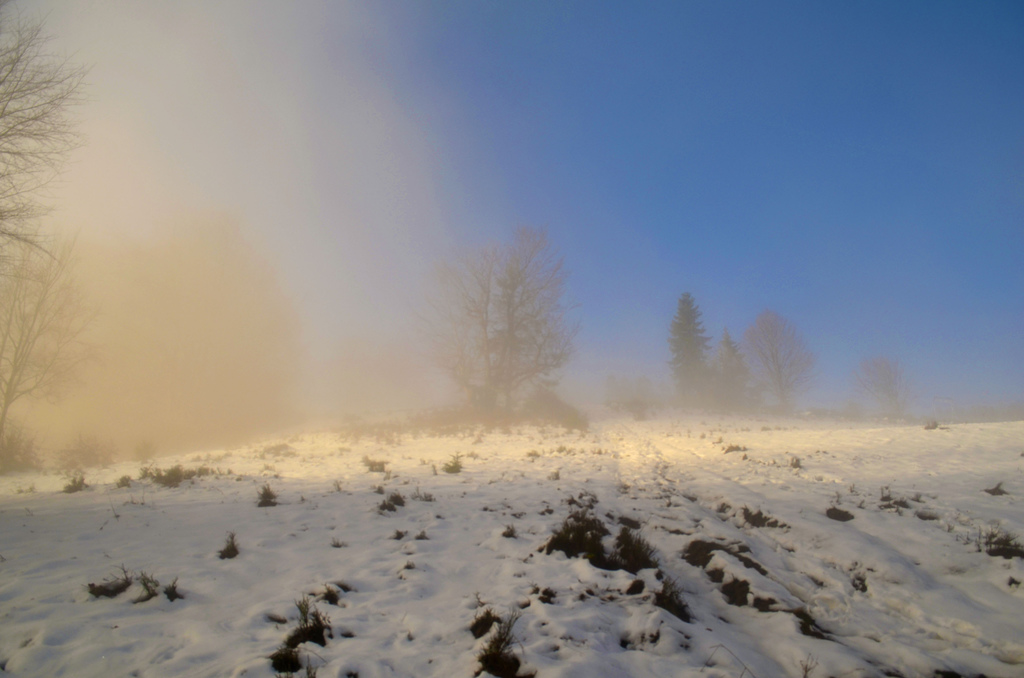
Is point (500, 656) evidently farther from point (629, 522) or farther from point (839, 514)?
point (839, 514)

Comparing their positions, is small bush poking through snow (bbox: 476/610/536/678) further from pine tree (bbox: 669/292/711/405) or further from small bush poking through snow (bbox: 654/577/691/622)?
pine tree (bbox: 669/292/711/405)

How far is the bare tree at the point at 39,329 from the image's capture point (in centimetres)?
1557

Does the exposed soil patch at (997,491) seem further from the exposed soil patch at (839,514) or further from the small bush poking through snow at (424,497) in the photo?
the small bush poking through snow at (424,497)

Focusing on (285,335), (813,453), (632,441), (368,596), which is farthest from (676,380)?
(368,596)

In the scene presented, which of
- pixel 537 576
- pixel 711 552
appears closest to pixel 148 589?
pixel 537 576

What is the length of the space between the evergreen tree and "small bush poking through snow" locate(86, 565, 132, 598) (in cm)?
4024

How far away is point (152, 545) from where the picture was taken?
4.62 meters

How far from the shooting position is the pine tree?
38000 millimetres

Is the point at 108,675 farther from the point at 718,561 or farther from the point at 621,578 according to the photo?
the point at 718,561

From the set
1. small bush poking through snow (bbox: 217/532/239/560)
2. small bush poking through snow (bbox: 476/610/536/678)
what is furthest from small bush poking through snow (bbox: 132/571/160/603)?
small bush poking through snow (bbox: 476/610/536/678)

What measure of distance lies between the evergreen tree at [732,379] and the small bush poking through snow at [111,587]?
4024cm

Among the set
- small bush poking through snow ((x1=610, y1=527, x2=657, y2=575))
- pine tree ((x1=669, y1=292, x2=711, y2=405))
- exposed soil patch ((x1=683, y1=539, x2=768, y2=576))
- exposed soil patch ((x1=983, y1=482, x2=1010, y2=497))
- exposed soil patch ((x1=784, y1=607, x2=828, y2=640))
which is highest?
pine tree ((x1=669, y1=292, x2=711, y2=405))

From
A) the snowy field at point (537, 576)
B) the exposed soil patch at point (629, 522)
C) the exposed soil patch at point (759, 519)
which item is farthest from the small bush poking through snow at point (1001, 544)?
the exposed soil patch at point (629, 522)

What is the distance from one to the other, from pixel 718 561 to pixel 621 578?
1.35m
